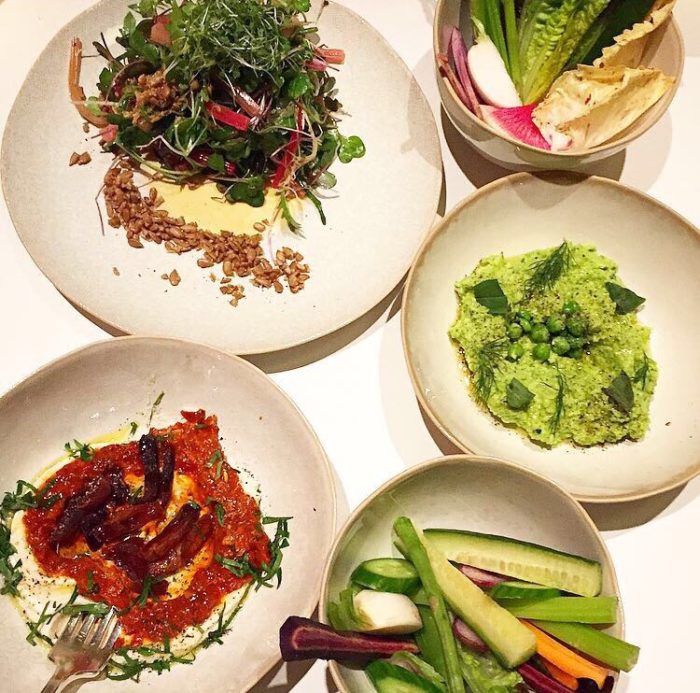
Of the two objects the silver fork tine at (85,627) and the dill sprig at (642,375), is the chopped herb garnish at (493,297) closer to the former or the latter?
the dill sprig at (642,375)

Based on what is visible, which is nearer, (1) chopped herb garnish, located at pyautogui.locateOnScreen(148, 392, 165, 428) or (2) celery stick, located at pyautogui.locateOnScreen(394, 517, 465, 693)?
(2) celery stick, located at pyautogui.locateOnScreen(394, 517, 465, 693)

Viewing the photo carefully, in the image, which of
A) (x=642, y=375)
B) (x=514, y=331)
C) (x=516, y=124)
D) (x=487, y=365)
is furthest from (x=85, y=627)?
(x=516, y=124)

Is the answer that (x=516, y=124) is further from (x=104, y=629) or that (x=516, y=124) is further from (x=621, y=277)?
(x=104, y=629)

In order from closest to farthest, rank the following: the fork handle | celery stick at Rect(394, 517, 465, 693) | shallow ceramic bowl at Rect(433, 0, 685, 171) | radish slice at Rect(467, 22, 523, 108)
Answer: celery stick at Rect(394, 517, 465, 693) < the fork handle < shallow ceramic bowl at Rect(433, 0, 685, 171) < radish slice at Rect(467, 22, 523, 108)

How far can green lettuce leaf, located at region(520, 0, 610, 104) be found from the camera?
6.31ft

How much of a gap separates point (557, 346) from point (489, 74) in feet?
2.52

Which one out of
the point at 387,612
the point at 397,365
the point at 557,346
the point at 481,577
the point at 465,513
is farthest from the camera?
the point at 397,365

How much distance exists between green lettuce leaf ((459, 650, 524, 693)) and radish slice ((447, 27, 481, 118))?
1380 mm

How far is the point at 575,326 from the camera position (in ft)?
6.53

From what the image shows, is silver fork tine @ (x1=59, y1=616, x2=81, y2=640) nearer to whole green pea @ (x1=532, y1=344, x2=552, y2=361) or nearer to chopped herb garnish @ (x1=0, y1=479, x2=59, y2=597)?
chopped herb garnish @ (x1=0, y1=479, x2=59, y2=597)

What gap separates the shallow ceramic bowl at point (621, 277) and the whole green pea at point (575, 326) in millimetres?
246

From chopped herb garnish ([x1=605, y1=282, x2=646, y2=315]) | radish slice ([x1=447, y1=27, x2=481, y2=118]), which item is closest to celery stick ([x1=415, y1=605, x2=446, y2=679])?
chopped herb garnish ([x1=605, y1=282, x2=646, y2=315])

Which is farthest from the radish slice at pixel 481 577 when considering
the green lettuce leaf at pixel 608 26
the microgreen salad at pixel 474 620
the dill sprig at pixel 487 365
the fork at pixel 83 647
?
the green lettuce leaf at pixel 608 26

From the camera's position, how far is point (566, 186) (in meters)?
2.02
